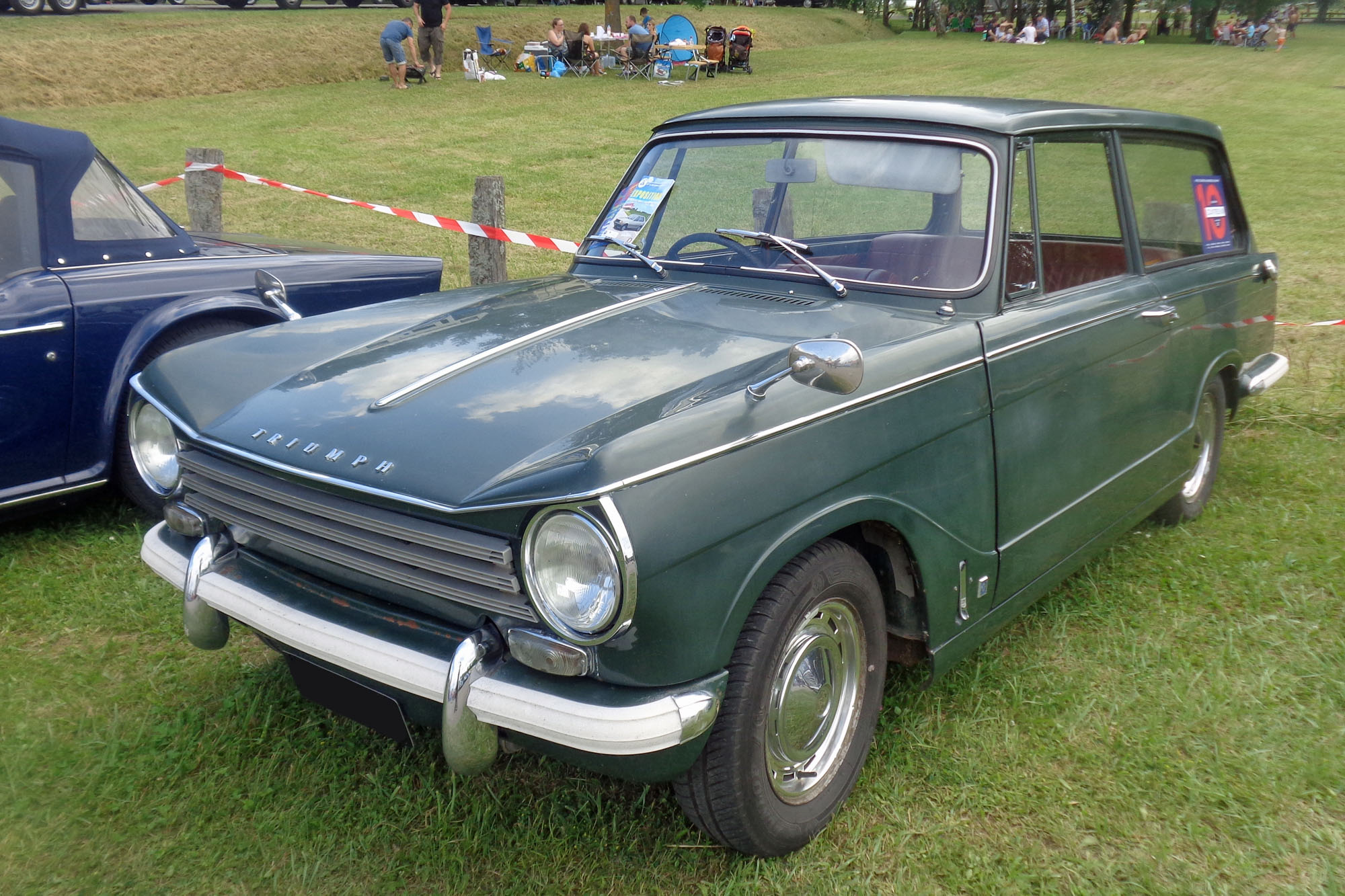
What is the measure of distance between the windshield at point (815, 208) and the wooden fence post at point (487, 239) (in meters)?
2.55

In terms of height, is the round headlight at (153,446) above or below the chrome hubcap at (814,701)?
Answer: above

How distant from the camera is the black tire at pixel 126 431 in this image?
4.09m

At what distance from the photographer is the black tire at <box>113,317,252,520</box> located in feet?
13.4

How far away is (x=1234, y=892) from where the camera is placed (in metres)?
2.44

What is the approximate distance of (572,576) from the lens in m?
2.08

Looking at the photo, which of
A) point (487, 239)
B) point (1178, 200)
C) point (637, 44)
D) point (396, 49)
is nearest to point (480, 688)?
point (1178, 200)

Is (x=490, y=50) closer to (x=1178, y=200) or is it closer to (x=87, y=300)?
(x=87, y=300)

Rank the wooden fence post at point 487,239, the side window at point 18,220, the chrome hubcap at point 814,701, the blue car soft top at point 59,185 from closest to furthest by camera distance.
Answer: the chrome hubcap at point 814,701
the side window at point 18,220
the blue car soft top at point 59,185
the wooden fence post at point 487,239

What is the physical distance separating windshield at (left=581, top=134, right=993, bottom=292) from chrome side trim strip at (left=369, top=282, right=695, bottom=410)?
31cm

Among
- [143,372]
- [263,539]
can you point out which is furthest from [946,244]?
[143,372]

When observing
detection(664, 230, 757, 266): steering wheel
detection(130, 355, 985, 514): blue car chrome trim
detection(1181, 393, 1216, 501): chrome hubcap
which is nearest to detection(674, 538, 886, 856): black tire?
detection(130, 355, 985, 514): blue car chrome trim

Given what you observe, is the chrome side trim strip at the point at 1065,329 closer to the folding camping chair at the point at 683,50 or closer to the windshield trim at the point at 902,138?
the windshield trim at the point at 902,138

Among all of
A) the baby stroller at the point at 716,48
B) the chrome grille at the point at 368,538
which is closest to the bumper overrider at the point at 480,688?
the chrome grille at the point at 368,538

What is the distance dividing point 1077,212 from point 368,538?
253 centimetres
